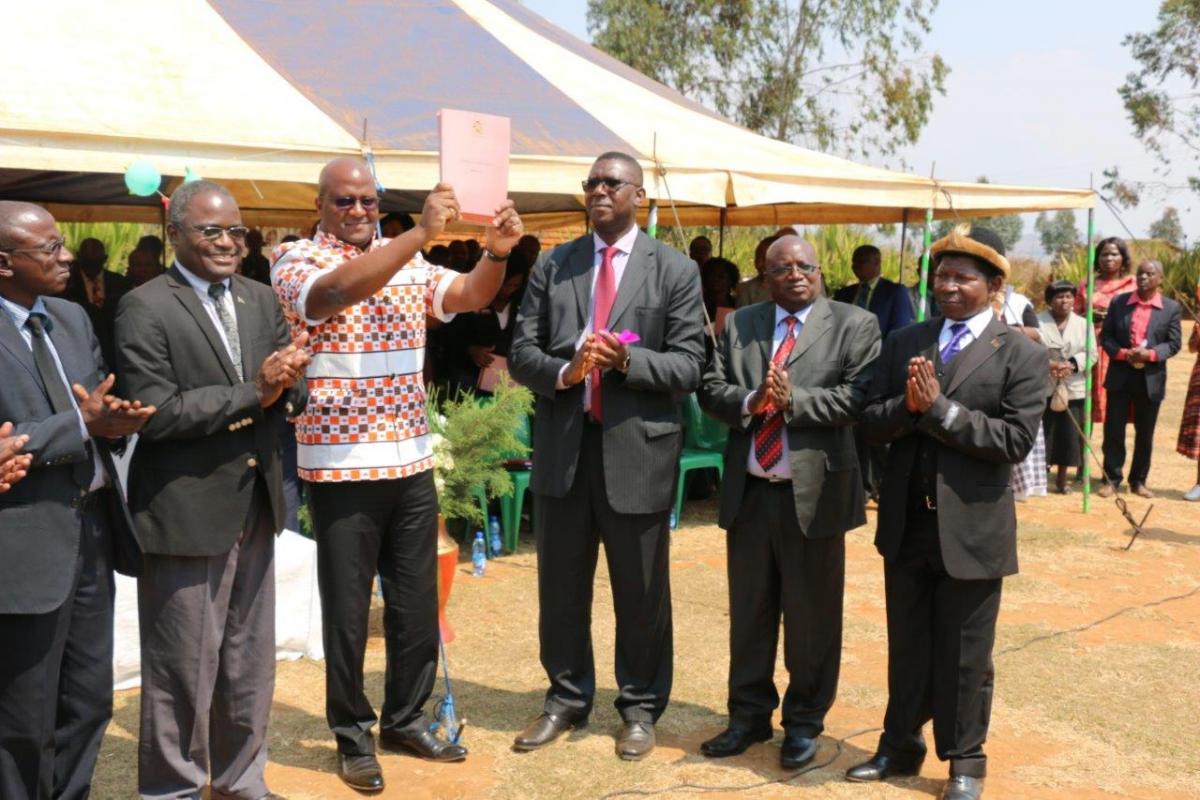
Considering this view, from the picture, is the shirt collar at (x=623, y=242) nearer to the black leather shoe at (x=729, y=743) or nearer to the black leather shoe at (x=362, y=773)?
the black leather shoe at (x=729, y=743)

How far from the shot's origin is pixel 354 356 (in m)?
3.99

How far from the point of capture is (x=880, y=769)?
4270 millimetres

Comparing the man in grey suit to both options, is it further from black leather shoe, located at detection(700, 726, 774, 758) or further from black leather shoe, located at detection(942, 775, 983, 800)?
black leather shoe, located at detection(942, 775, 983, 800)

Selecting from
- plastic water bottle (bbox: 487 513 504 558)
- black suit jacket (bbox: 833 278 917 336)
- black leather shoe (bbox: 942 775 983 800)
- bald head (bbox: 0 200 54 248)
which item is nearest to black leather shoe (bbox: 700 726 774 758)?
black leather shoe (bbox: 942 775 983 800)

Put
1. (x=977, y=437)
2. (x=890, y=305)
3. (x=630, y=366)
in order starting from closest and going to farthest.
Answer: (x=977, y=437)
(x=630, y=366)
(x=890, y=305)

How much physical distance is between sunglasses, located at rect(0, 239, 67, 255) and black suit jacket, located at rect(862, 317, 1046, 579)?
2613 mm

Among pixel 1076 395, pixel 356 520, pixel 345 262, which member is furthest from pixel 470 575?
pixel 1076 395

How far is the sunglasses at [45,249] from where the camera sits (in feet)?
10.5

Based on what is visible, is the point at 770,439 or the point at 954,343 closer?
the point at 954,343

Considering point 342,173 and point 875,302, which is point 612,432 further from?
point 875,302

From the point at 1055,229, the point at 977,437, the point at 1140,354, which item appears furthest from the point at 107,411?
the point at 1055,229

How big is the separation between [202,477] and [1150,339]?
348 inches

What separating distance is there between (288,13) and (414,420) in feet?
16.2

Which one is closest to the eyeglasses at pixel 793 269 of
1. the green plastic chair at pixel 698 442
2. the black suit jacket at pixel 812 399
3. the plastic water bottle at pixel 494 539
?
the black suit jacket at pixel 812 399
